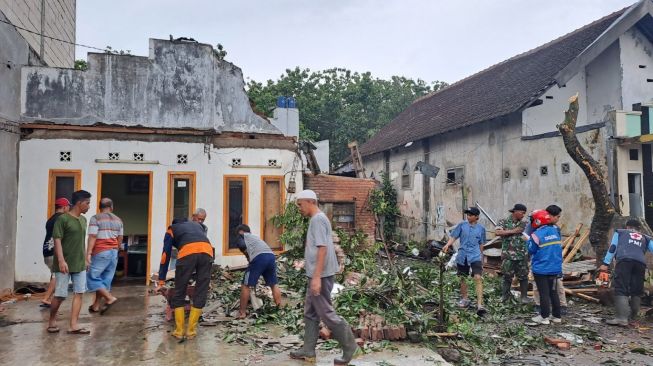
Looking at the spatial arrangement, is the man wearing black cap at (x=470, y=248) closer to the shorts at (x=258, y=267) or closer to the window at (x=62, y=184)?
the shorts at (x=258, y=267)

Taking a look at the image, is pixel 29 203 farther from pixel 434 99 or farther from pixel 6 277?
pixel 434 99

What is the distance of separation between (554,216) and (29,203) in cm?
965

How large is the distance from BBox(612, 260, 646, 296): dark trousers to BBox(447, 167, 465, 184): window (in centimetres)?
919

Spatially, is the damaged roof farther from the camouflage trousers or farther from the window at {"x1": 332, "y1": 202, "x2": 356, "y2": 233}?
the camouflage trousers

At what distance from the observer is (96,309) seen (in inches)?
267

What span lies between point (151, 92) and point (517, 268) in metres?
8.12

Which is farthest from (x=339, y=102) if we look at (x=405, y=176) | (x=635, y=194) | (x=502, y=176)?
(x=635, y=194)

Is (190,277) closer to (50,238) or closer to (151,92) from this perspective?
(50,238)

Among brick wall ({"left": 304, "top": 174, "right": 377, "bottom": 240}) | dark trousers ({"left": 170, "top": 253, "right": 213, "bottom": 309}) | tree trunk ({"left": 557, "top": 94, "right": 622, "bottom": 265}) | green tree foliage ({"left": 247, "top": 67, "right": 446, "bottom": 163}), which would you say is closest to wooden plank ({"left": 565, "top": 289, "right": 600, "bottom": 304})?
tree trunk ({"left": 557, "top": 94, "right": 622, "bottom": 265})

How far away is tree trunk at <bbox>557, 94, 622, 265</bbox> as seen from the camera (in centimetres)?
934

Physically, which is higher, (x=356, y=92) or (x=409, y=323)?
(x=356, y=92)

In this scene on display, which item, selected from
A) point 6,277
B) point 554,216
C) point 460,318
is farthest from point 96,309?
point 554,216

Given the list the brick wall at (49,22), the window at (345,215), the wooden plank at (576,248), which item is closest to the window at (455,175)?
the wooden plank at (576,248)

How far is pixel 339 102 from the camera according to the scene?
26.6 metres
